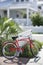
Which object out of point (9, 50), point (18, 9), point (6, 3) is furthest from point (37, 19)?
point (9, 50)

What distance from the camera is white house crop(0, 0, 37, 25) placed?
38.8 meters

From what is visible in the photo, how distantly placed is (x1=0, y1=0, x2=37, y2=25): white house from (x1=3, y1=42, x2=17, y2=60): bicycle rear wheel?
26555 mm

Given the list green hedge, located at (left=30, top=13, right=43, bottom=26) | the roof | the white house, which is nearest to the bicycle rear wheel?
green hedge, located at (left=30, top=13, right=43, bottom=26)

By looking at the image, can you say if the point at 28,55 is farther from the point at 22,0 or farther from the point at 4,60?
the point at 22,0

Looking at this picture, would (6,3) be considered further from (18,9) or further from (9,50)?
(9,50)

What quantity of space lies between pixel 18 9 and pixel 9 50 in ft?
100

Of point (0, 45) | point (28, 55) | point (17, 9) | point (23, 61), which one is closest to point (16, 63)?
point (23, 61)

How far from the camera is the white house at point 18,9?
127ft

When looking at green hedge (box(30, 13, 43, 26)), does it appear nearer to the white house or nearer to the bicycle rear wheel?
the white house

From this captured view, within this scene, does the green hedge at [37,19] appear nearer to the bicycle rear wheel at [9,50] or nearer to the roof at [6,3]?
the roof at [6,3]

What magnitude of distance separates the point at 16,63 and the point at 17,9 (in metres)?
31.4

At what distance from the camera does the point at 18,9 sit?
41.6 meters

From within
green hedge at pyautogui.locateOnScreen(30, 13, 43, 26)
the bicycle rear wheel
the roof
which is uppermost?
the roof

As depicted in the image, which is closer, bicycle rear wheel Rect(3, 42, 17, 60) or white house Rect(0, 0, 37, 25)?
bicycle rear wheel Rect(3, 42, 17, 60)
